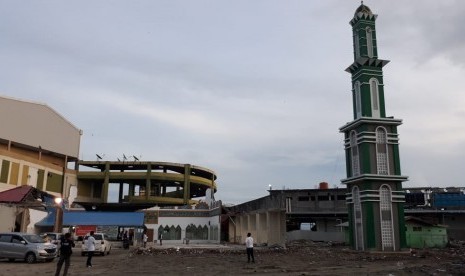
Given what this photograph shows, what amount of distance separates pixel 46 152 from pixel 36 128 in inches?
Answer: 185

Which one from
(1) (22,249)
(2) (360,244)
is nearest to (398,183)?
(2) (360,244)

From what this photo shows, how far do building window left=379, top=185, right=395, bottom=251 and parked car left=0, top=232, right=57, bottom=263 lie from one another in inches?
856

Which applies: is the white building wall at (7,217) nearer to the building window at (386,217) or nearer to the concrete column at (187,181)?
the building window at (386,217)

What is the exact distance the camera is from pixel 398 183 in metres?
33.4

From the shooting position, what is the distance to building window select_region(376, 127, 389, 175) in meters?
33.4

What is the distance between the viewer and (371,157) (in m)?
33.2

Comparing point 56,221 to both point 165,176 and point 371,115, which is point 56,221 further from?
point 371,115

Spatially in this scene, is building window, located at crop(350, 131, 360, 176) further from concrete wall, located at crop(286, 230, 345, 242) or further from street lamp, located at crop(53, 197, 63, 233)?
street lamp, located at crop(53, 197, 63, 233)

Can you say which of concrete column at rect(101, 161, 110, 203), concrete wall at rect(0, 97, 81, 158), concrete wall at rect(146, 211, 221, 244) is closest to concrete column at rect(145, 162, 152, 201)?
concrete column at rect(101, 161, 110, 203)

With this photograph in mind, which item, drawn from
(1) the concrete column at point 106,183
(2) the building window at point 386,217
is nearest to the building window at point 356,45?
(2) the building window at point 386,217

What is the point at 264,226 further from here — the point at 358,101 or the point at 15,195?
the point at 15,195

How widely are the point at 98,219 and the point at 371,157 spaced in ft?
116

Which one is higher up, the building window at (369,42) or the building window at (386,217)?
the building window at (369,42)

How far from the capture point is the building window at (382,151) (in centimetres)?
3338
